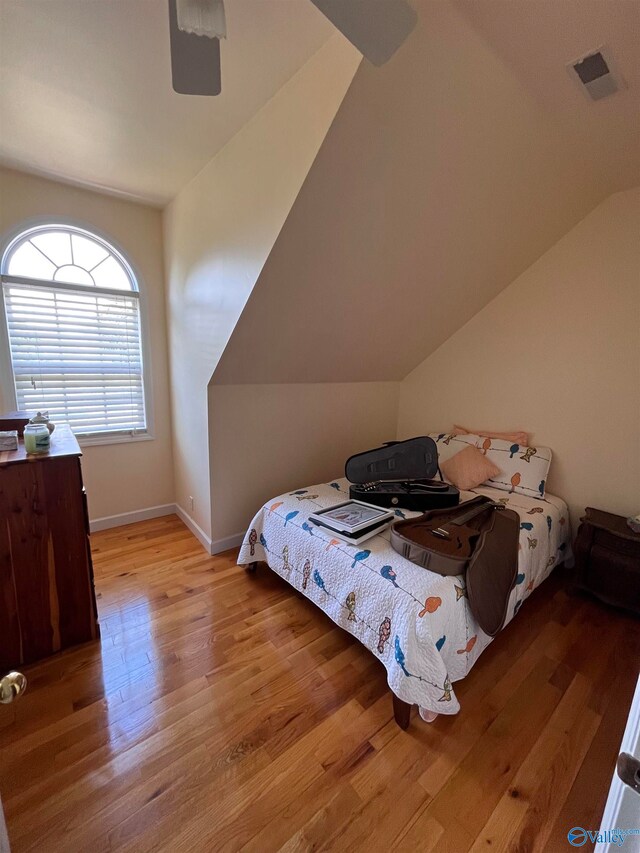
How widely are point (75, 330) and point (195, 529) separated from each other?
184 centimetres

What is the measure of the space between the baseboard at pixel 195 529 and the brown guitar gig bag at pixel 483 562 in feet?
5.20

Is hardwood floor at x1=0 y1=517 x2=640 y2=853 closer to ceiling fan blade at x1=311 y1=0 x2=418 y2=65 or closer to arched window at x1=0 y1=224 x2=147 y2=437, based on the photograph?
arched window at x1=0 y1=224 x2=147 y2=437

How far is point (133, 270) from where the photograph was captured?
113 inches

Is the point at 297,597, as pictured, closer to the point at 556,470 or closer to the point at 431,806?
the point at 431,806

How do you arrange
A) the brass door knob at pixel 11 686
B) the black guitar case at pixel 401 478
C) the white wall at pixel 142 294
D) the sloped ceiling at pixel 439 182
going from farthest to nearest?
the white wall at pixel 142 294 < the black guitar case at pixel 401 478 < the sloped ceiling at pixel 439 182 < the brass door knob at pixel 11 686

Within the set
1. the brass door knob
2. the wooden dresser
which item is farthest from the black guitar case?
the brass door knob

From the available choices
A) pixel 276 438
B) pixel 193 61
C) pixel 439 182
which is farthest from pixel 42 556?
pixel 439 182

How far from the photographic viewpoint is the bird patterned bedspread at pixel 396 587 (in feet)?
4.33

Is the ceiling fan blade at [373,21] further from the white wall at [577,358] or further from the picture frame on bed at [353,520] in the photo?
the white wall at [577,358]

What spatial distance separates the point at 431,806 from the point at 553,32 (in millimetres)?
2714

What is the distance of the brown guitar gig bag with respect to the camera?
1454 millimetres

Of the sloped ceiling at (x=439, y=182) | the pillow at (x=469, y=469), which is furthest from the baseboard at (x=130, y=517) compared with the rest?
the pillow at (x=469, y=469)

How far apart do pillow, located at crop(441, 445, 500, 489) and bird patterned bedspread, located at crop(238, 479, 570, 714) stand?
0.30 m

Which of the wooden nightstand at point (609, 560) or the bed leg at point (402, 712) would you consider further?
the wooden nightstand at point (609, 560)
